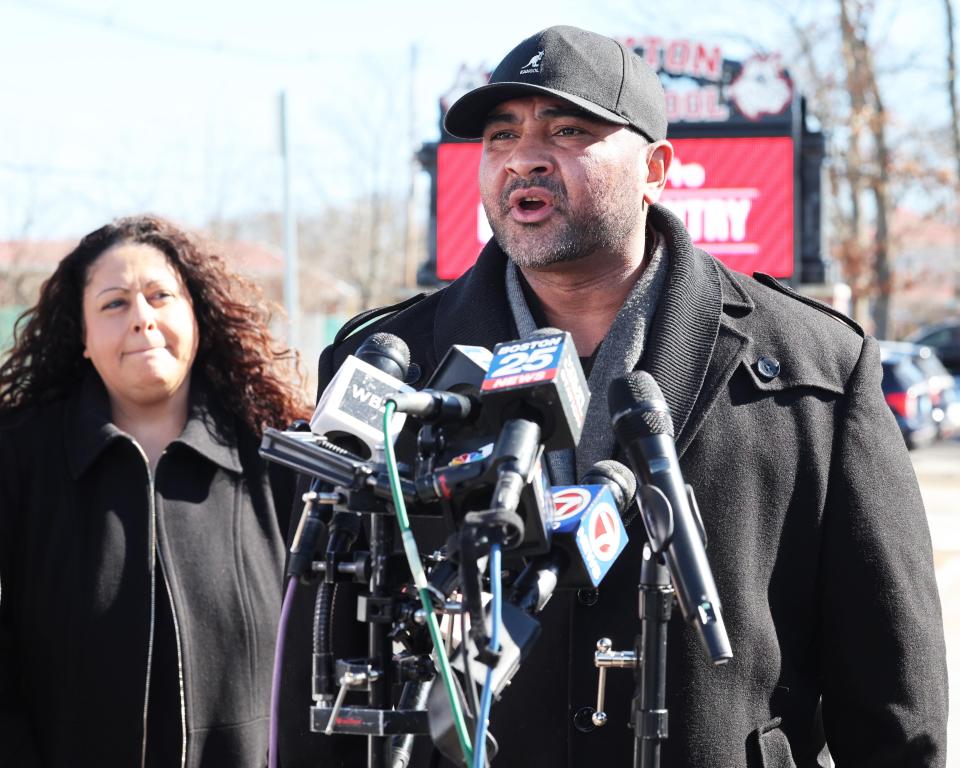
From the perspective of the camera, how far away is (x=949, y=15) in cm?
2728

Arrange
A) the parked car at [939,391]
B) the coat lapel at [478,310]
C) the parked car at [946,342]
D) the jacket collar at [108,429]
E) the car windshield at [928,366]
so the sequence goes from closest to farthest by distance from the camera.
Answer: the coat lapel at [478,310]
the jacket collar at [108,429]
the parked car at [939,391]
the car windshield at [928,366]
the parked car at [946,342]

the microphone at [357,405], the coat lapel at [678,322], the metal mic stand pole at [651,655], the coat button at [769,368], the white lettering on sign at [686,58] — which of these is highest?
the white lettering on sign at [686,58]

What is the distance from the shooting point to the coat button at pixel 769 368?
2711mm

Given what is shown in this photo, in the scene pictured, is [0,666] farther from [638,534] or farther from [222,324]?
[638,534]

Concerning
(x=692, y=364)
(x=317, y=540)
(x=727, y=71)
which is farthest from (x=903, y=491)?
(x=727, y=71)

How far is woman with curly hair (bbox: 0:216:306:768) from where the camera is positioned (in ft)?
11.2

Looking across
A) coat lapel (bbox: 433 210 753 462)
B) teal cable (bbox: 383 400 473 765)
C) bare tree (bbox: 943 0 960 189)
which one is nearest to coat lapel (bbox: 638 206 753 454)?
coat lapel (bbox: 433 210 753 462)

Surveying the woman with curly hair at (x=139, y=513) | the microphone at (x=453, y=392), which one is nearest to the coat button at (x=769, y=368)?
the microphone at (x=453, y=392)

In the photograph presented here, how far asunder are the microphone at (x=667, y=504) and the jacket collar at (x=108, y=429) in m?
2.04

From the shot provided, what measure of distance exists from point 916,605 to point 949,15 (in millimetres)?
27425

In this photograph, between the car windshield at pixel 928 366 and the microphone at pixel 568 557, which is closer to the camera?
the microphone at pixel 568 557

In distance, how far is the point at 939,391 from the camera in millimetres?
21094

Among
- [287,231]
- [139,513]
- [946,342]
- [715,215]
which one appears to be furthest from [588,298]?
[946,342]

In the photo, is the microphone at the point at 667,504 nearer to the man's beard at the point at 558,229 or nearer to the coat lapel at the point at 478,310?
the man's beard at the point at 558,229
